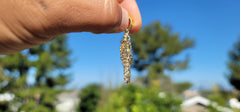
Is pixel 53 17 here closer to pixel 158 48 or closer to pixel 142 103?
pixel 142 103

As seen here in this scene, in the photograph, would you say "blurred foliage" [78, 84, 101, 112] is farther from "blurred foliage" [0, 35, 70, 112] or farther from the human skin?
the human skin

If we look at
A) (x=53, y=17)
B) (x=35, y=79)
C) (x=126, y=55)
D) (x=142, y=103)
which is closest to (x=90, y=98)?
(x=35, y=79)

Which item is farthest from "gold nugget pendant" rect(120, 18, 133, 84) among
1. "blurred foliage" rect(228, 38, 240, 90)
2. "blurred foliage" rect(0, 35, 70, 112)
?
"blurred foliage" rect(228, 38, 240, 90)

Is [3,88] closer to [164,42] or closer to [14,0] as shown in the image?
[14,0]

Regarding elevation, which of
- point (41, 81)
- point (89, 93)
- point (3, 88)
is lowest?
point (3, 88)

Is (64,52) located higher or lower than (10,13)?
higher

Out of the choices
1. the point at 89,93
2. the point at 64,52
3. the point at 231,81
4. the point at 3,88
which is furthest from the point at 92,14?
the point at 231,81

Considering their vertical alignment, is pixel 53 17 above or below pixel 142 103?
below
